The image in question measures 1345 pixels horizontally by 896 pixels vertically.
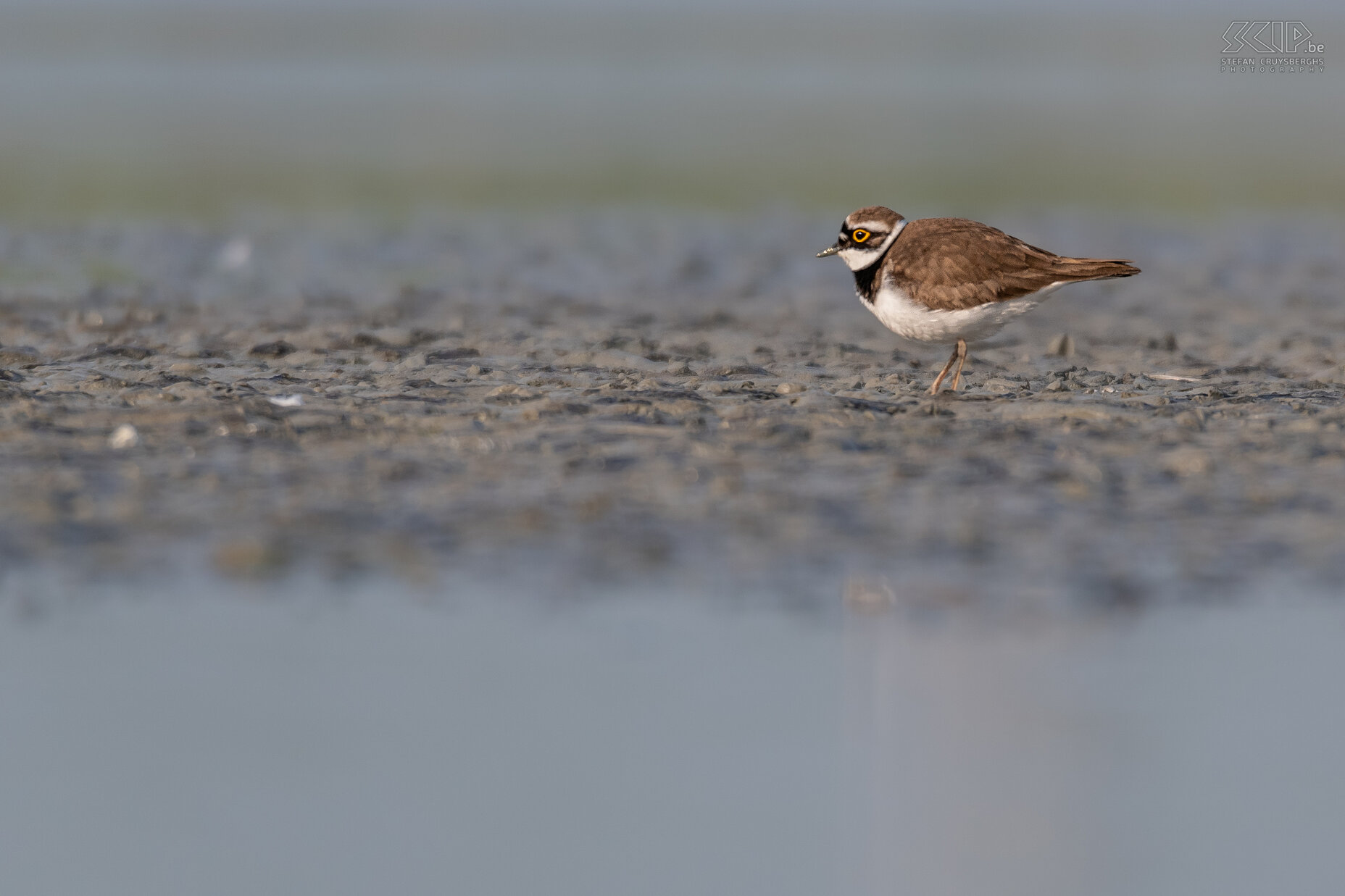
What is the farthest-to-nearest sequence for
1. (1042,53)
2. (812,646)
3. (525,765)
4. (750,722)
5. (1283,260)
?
(1042,53) < (1283,260) < (812,646) < (750,722) < (525,765)

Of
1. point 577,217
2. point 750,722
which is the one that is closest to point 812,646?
point 750,722

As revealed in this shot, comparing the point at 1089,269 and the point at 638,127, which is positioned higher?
the point at 638,127

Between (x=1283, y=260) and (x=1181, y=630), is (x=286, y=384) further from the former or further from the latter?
(x=1283, y=260)

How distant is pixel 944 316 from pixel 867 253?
958 mm

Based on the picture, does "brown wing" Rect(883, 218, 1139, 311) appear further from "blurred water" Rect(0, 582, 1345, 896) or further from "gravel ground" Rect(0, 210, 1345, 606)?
"blurred water" Rect(0, 582, 1345, 896)

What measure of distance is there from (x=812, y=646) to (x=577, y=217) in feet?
58.0

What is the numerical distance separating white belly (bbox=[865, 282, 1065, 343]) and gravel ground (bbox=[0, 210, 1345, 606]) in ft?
1.51

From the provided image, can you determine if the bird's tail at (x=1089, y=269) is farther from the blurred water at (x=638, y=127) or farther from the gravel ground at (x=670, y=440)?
the blurred water at (x=638, y=127)

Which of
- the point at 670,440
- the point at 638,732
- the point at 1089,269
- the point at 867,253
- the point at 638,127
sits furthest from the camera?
the point at 638,127

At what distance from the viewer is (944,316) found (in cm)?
1155

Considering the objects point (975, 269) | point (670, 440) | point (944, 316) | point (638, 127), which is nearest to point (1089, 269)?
point (975, 269)

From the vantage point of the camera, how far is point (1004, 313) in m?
11.8

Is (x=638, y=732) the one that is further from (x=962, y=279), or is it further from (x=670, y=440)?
(x=962, y=279)

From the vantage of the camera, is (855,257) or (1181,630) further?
(855,257)
